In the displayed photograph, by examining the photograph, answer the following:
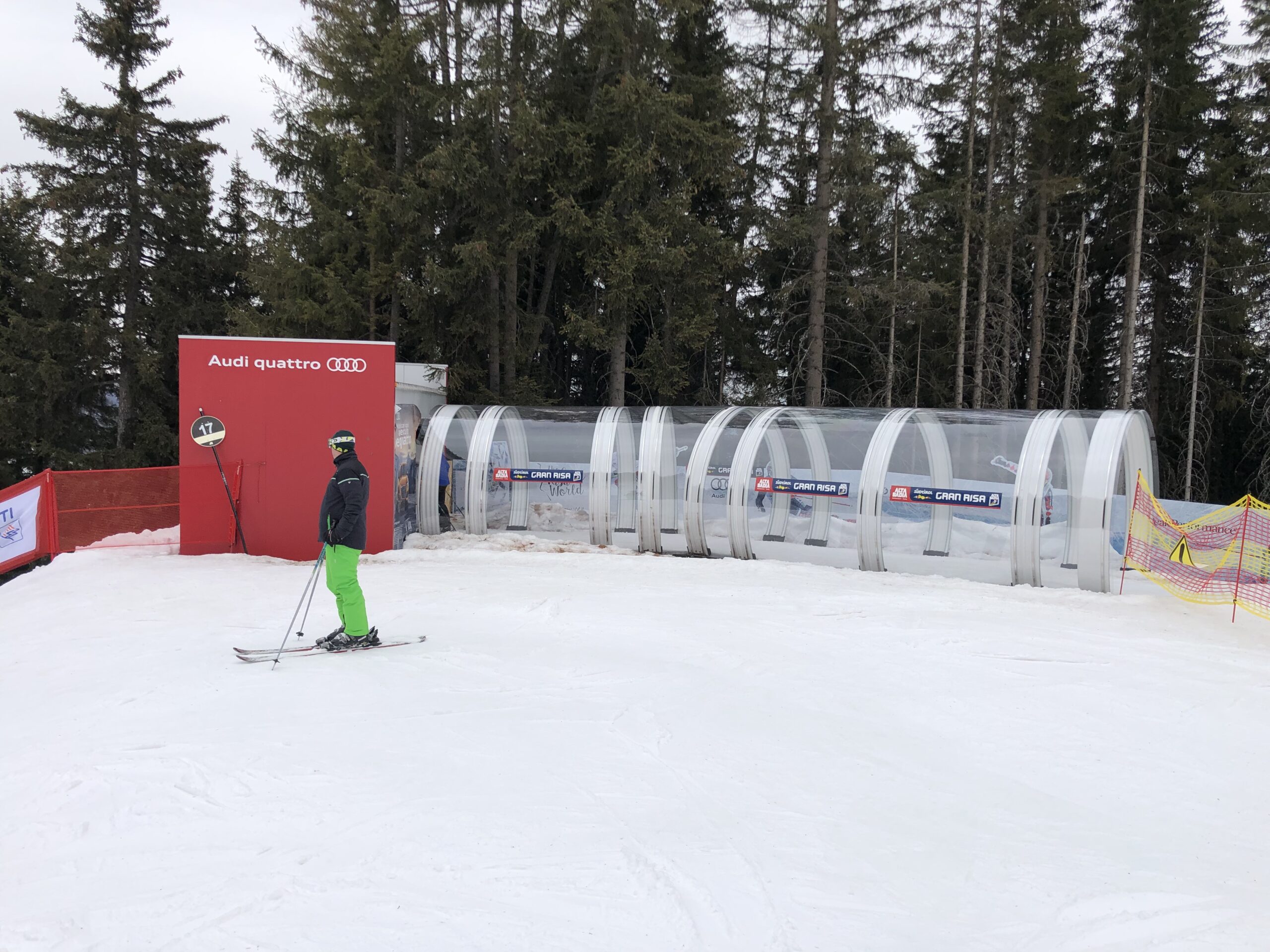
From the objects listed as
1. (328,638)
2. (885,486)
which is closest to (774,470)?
(885,486)

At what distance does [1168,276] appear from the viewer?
23016mm

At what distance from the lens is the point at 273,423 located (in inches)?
471

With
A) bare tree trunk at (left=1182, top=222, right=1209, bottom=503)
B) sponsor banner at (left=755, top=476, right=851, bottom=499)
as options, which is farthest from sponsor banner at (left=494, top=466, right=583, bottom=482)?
bare tree trunk at (left=1182, top=222, right=1209, bottom=503)

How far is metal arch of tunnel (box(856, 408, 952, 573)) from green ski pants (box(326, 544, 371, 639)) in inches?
273

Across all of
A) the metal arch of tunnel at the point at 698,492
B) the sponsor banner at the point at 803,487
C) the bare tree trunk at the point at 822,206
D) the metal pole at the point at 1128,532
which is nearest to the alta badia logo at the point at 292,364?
the metal arch of tunnel at the point at 698,492

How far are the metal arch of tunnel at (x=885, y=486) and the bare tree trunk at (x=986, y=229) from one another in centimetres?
1065

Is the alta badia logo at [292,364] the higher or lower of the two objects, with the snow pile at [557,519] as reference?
higher

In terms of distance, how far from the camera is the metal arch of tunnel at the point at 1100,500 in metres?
10.3

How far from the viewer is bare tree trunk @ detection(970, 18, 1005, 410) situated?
67.2 ft

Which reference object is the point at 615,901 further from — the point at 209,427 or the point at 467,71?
the point at 467,71

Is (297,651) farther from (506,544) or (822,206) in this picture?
(822,206)

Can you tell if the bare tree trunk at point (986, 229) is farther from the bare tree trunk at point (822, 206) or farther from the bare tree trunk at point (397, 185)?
the bare tree trunk at point (397, 185)

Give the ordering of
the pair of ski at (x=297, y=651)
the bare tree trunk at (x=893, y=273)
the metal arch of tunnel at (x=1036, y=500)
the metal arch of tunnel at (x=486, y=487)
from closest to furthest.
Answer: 1. the pair of ski at (x=297, y=651)
2. the metal arch of tunnel at (x=1036, y=500)
3. the metal arch of tunnel at (x=486, y=487)
4. the bare tree trunk at (x=893, y=273)

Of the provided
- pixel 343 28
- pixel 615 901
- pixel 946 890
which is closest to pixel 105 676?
pixel 615 901
